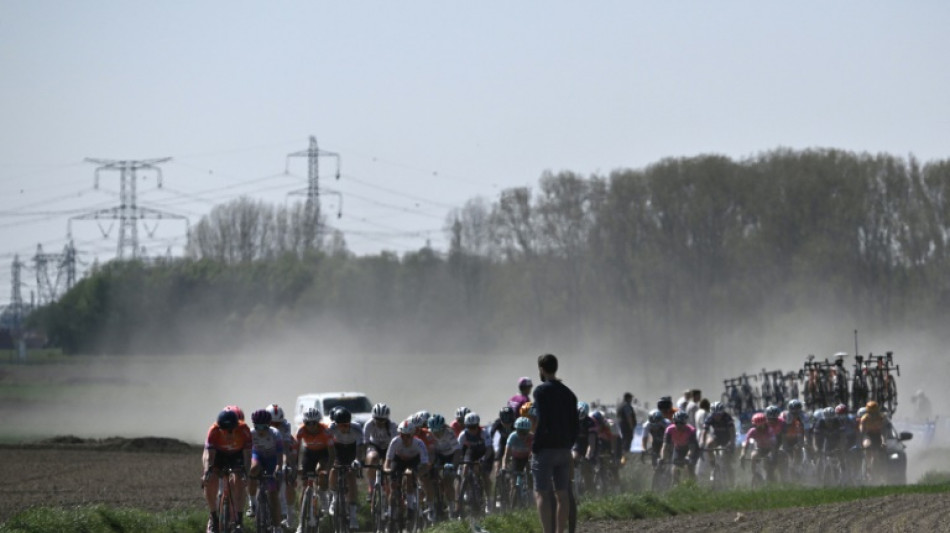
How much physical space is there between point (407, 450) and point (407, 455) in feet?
0.23

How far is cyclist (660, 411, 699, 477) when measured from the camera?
2950 centimetres

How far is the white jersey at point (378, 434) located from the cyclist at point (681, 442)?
790cm

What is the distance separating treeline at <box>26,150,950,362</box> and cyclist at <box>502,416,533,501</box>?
5690cm

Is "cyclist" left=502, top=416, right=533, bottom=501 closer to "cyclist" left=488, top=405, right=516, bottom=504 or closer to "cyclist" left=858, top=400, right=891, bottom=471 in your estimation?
"cyclist" left=488, top=405, right=516, bottom=504

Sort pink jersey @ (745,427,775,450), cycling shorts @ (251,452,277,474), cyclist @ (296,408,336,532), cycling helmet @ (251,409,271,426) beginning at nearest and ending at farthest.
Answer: cycling shorts @ (251,452,277,474) → cycling helmet @ (251,409,271,426) → cyclist @ (296,408,336,532) → pink jersey @ (745,427,775,450)

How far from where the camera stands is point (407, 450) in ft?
72.8

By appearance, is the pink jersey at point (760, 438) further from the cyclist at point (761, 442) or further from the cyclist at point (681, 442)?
the cyclist at point (681, 442)

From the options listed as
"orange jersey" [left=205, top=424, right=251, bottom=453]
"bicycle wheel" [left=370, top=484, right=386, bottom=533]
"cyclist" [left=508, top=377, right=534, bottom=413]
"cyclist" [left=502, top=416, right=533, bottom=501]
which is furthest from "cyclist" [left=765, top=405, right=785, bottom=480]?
"orange jersey" [left=205, top=424, right=251, bottom=453]

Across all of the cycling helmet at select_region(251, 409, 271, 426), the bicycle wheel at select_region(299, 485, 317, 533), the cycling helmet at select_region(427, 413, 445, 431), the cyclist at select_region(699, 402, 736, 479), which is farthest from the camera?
the cyclist at select_region(699, 402, 736, 479)

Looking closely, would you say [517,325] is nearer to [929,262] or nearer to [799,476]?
[929,262]

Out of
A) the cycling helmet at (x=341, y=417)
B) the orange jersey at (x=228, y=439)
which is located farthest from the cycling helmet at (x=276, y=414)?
the orange jersey at (x=228, y=439)

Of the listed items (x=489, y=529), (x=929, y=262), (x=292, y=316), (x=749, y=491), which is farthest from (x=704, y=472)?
(x=292, y=316)

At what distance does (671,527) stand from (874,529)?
2571 millimetres

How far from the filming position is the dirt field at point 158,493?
68.0ft
